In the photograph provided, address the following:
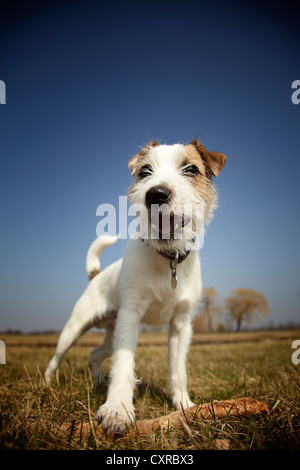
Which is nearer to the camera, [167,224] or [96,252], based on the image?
[167,224]

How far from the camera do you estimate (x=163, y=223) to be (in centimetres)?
252

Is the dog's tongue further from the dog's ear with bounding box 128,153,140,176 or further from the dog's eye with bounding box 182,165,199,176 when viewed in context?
the dog's ear with bounding box 128,153,140,176

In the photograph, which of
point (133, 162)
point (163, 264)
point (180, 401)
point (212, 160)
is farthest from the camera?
point (133, 162)

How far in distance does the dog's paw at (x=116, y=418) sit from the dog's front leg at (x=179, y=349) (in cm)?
89

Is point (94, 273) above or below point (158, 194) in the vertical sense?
below

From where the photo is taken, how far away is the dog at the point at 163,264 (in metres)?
2.40

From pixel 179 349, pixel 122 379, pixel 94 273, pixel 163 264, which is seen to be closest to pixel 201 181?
pixel 163 264

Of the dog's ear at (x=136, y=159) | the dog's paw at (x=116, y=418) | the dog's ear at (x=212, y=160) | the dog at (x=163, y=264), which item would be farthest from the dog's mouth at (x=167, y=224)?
the dog's paw at (x=116, y=418)

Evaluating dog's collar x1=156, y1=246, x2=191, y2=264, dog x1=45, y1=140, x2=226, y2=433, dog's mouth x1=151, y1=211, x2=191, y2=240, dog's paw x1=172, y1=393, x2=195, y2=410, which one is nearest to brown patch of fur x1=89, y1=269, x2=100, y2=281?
dog x1=45, y1=140, x2=226, y2=433

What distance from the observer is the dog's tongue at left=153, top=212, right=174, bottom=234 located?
2479 mm

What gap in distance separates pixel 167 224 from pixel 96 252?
2565 mm

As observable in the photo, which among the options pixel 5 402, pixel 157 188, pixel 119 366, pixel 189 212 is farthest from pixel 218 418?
pixel 5 402

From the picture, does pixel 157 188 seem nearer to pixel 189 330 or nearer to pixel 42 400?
pixel 189 330

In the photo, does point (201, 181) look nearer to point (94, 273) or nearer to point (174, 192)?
point (174, 192)
